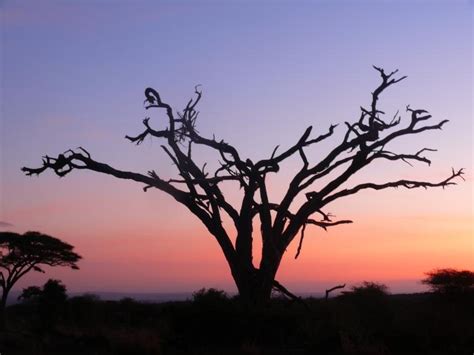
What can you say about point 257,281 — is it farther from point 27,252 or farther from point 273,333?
point 27,252

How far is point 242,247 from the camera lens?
23156 mm

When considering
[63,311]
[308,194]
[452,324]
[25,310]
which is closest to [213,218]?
[308,194]

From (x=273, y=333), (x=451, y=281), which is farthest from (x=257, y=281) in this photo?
(x=451, y=281)

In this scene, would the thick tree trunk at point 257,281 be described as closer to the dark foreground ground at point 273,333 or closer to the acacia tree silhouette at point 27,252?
the dark foreground ground at point 273,333

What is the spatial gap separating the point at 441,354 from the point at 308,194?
7.16 meters

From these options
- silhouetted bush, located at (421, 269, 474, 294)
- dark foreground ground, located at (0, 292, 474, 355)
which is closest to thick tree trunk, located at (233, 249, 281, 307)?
dark foreground ground, located at (0, 292, 474, 355)

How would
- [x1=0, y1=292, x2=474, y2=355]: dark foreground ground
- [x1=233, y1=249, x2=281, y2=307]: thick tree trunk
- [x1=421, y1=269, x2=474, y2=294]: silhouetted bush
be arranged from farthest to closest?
[x1=421, y1=269, x2=474, y2=294]: silhouetted bush → [x1=233, y1=249, x2=281, y2=307]: thick tree trunk → [x1=0, y1=292, x2=474, y2=355]: dark foreground ground

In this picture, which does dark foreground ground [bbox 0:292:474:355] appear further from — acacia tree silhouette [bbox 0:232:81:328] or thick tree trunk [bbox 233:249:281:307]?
acacia tree silhouette [bbox 0:232:81:328]

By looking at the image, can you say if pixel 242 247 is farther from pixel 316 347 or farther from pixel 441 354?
pixel 441 354

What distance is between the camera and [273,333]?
20.2 meters

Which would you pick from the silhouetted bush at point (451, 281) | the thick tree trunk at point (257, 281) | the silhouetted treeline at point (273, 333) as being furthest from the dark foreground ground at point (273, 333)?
the silhouetted bush at point (451, 281)

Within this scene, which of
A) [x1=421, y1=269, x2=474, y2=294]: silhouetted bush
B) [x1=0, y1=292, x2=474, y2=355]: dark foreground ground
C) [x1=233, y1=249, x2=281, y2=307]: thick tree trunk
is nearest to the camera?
[x1=0, y1=292, x2=474, y2=355]: dark foreground ground

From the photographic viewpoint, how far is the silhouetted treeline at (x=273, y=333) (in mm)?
18688

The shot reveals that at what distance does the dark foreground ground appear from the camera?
18661mm
